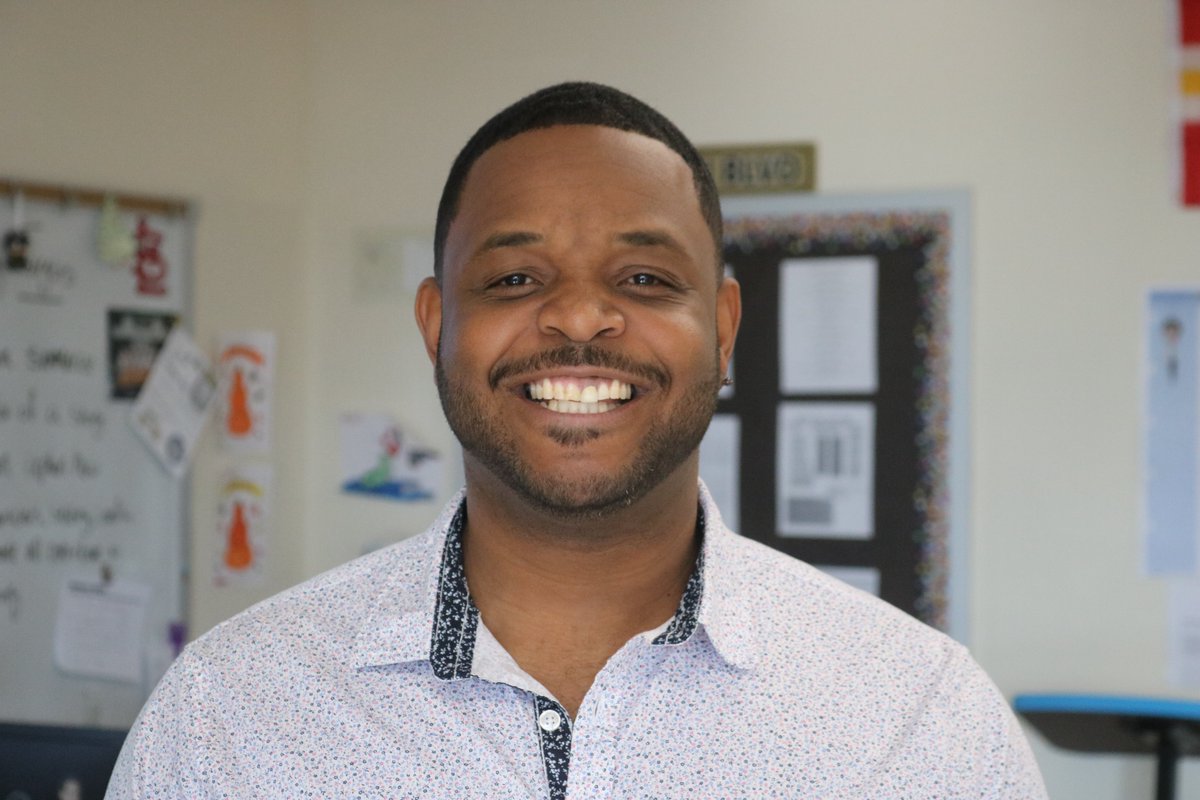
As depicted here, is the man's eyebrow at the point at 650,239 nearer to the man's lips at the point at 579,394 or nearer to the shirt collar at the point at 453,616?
the man's lips at the point at 579,394

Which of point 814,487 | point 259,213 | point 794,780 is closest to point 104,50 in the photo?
point 259,213

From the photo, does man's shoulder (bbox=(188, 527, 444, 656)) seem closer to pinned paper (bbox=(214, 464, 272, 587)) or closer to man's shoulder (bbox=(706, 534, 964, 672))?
man's shoulder (bbox=(706, 534, 964, 672))

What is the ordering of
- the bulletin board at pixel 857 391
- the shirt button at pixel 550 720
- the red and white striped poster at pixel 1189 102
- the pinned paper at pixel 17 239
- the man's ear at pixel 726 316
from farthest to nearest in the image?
the bulletin board at pixel 857 391 < the red and white striped poster at pixel 1189 102 < the pinned paper at pixel 17 239 < the man's ear at pixel 726 316 < the shirt button at pixel 550 720

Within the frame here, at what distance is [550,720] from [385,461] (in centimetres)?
196

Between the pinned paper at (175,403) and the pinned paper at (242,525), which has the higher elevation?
the pinned paper at (175,403)

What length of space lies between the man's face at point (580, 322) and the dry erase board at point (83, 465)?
Answer: 60.4 inches

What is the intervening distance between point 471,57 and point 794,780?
7.23 ft

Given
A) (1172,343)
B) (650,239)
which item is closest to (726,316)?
(650,239)

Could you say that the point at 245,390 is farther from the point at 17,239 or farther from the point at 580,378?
the point at 580,378

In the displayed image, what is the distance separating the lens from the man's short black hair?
1323mm

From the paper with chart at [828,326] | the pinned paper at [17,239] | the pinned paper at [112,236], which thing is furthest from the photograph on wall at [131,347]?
the paper with chart at [828,326]

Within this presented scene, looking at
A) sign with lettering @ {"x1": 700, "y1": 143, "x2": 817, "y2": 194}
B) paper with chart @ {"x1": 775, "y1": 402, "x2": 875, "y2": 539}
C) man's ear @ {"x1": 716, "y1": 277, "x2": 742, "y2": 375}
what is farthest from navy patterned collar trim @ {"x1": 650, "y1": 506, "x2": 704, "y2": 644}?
sign with lettering @ {"x1": 700, "y1": 143, "x2": 817, "y2": 194}

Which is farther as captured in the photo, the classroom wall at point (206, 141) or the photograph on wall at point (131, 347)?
the photograph on wall at point (131, 347)

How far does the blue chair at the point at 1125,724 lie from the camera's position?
2.26 metres
